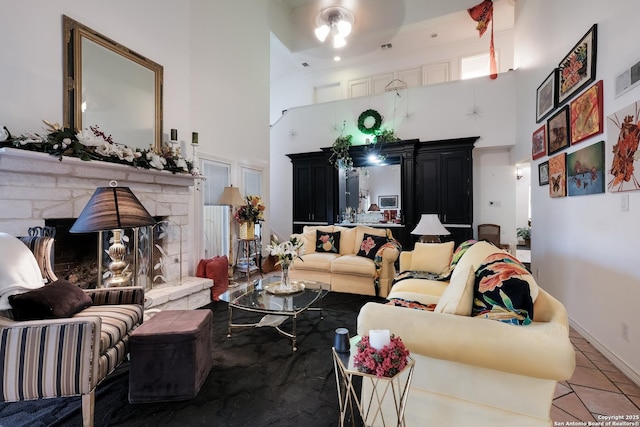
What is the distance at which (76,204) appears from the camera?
2.57 meters

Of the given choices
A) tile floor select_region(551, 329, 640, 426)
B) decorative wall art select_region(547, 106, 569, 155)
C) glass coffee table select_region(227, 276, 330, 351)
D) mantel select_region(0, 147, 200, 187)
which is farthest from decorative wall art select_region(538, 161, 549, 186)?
mantel select_region(0, 147, 200, 187)

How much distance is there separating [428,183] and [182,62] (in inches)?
177

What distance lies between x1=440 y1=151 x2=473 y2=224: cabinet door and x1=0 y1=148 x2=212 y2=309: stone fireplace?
4.32 m

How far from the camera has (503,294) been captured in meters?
1.37

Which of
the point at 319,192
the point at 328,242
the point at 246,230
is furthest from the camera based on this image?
the point at 319,192

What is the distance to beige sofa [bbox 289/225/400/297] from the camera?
3.72 m

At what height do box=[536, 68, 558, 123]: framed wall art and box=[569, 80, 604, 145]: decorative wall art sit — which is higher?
box=[536, 68, 558, 123]: framed wall art

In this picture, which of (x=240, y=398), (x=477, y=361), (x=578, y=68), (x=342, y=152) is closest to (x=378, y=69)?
(x=342, y=152)

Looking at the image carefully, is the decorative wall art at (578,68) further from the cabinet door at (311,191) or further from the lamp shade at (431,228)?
the cabinet door at (311,191)

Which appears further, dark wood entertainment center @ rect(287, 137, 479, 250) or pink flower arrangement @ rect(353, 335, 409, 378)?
dark wood entertainment center @ rect(287, 137, 479, 250)

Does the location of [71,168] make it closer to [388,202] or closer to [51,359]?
[51,359]

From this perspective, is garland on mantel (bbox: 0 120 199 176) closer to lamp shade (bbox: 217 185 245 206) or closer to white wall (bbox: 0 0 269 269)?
white wall (bbox: 0 0 269 269)

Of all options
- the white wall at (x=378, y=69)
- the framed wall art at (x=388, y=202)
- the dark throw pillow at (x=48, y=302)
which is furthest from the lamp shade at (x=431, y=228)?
the white wall at (x=378, y=69)

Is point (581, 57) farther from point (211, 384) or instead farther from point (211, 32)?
Answer: point (211, 32)
